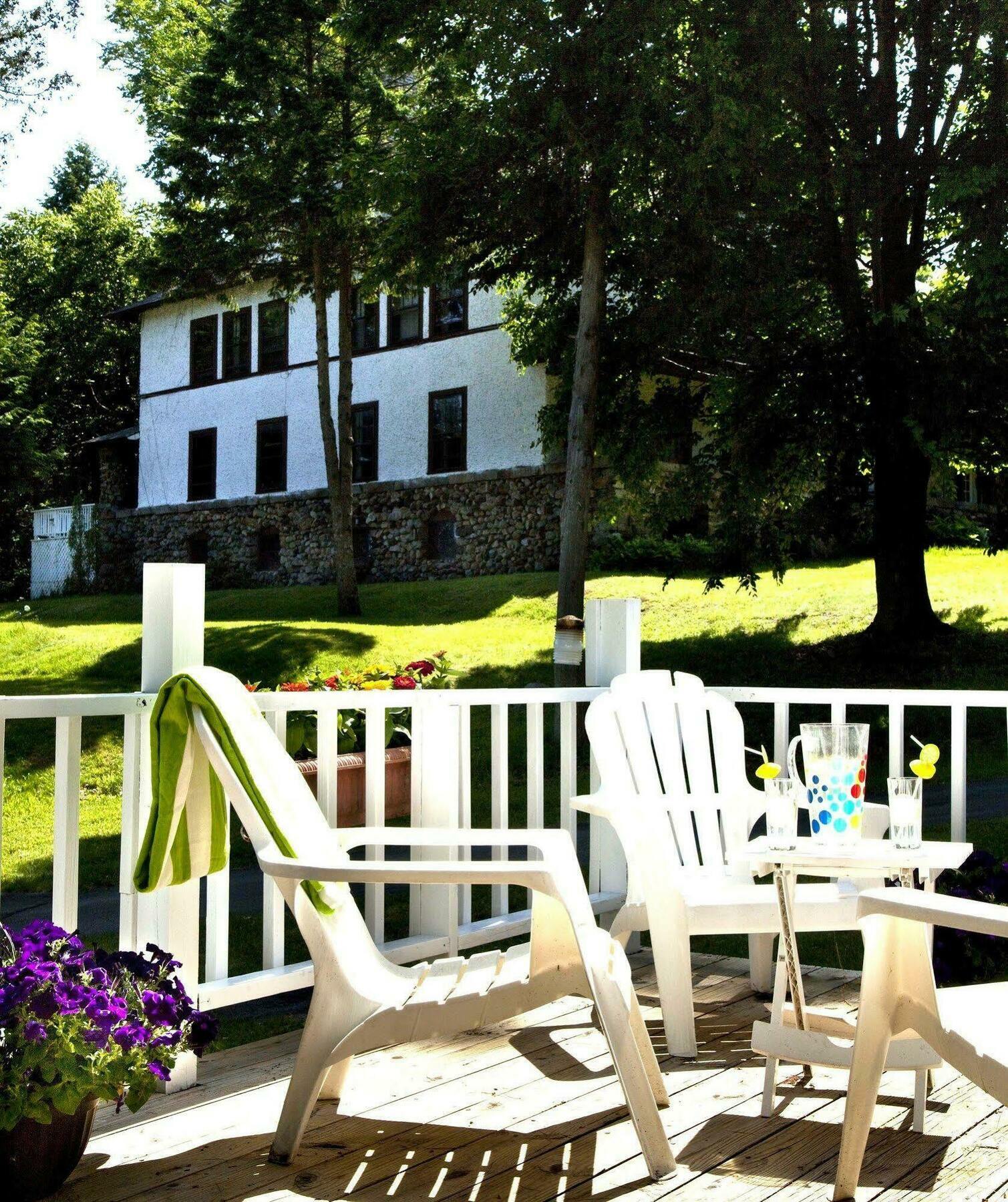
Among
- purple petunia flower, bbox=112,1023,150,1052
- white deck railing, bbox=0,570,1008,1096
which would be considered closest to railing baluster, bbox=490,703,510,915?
white deck railing, bbox=0,570,1008,1096

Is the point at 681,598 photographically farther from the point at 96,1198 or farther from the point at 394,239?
the point at 96,1198

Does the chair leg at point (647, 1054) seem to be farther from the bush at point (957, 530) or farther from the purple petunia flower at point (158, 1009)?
the bush at point (957, 530)

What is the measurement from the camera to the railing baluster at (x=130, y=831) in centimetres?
279

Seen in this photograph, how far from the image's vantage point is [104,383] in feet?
98.2

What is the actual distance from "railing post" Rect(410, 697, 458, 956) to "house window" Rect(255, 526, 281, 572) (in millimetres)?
18049

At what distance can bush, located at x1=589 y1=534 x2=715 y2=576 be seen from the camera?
53.3 feet

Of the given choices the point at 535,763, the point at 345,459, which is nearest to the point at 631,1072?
the point at 535,763

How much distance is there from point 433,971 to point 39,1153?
2.68 feet

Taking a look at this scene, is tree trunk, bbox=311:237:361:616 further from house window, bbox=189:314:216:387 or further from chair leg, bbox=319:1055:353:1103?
chair leg, bbox=319:1055:353:1103

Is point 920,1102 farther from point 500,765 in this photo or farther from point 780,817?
point 500,765

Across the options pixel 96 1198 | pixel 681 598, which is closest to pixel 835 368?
pixel 681 598

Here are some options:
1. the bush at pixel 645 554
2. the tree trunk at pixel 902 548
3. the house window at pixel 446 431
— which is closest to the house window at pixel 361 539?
the house window at pixel 446 431

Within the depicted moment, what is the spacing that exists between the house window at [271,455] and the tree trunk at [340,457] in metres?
5.15

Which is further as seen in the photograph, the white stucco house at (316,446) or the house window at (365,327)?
the house window at (365,327)
